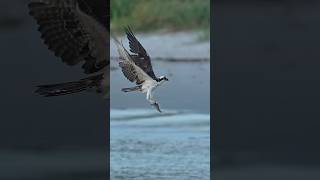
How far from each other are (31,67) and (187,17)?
1.13m

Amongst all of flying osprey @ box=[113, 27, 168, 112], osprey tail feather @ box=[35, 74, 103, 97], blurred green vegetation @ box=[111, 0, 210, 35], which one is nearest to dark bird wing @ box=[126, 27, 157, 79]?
flying osprey @ box=[113, 27, 168, 112]

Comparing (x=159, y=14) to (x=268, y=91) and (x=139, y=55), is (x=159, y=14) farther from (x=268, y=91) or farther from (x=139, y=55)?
(x=268, y=91)

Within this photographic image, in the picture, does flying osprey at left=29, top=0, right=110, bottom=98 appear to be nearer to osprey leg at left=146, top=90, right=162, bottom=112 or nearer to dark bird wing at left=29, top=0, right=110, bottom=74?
dark bird wing at left=29, top=0, right=110, bottom=74

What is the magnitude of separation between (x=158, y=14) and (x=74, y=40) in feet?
2.35

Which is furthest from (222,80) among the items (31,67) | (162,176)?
(31,67)

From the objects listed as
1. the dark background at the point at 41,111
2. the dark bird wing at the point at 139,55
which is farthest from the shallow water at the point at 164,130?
the dark background at the point at 41,111

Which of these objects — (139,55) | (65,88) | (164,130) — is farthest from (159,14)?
(65,88)

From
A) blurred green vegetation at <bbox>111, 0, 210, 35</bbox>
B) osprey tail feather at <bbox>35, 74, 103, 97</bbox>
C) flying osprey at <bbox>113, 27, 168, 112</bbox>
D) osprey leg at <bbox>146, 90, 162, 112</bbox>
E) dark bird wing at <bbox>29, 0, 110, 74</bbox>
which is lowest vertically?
osprey leg at <bbox>146, 90, 162, 112</bbox>

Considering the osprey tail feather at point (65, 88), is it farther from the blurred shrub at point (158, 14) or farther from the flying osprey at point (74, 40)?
the blurred shrub at point (158, 14)

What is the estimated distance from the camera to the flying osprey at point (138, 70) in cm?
433

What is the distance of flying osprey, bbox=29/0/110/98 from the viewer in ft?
14.0

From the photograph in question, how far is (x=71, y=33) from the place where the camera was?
434cm

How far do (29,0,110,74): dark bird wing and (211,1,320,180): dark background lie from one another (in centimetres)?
63

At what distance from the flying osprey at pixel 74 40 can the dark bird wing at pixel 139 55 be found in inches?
5.8
